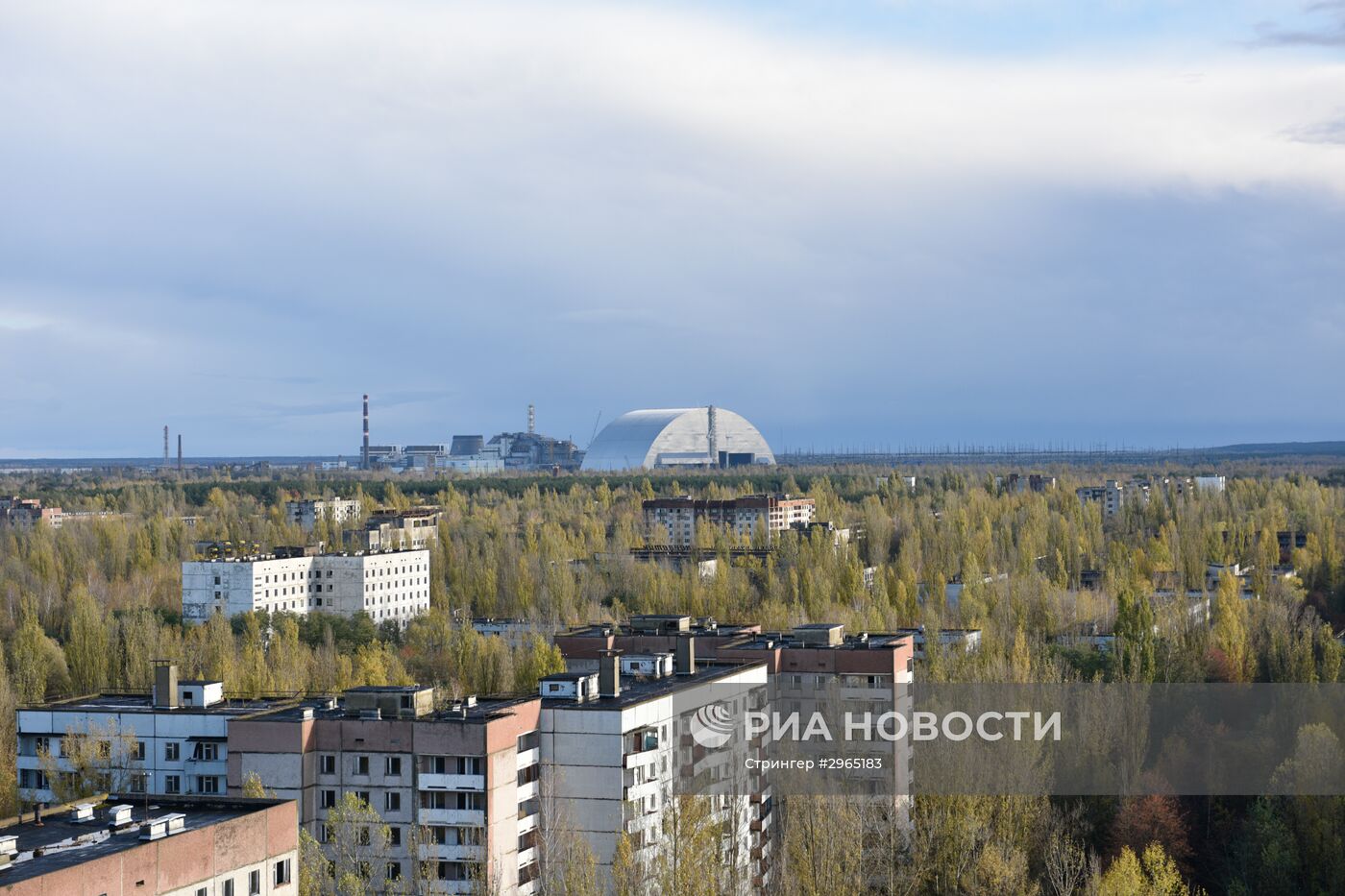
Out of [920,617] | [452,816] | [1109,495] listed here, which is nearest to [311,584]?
[920,617]

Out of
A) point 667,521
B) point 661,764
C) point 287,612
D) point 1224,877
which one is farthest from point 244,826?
point 667,521

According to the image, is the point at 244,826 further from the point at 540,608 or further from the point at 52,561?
the point at 52,561

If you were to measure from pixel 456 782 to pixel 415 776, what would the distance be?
0.32 m

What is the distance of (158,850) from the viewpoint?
778 centimetres

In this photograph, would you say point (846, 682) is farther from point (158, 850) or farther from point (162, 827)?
point (158, 850)

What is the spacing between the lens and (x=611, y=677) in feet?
41.4

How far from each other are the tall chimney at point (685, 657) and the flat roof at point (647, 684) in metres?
0.08

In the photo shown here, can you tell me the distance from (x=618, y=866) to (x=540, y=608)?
1740 centimetres

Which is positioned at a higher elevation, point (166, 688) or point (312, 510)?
point (312, 510)

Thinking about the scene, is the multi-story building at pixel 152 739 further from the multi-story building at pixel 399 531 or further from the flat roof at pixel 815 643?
the multi-story building at pixel 399 531

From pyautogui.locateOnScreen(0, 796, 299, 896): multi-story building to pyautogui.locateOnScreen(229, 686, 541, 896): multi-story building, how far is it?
6.58ft

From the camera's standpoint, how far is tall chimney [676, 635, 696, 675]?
550 inches

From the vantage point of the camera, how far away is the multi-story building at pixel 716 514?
144ft

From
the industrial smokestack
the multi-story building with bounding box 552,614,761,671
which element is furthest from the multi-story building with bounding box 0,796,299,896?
the industrial smokestack
